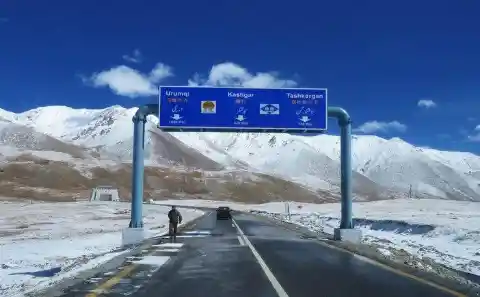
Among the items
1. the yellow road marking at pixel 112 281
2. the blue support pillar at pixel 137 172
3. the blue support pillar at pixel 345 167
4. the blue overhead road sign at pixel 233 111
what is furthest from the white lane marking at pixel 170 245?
the blue support pillar at pixel 345 167

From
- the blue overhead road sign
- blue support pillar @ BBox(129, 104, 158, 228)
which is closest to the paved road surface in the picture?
blue support pillar @ BBox(129, 104, 158, 228)

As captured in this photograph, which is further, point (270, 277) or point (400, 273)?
point (400, 273)

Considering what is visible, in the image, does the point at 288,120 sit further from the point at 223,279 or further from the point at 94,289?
A: the point at 94,289

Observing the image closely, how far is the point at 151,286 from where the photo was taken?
11430 millimetres

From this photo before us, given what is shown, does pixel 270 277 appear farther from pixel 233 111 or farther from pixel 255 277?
pixel 233 111

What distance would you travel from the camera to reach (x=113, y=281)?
12148 millimetres

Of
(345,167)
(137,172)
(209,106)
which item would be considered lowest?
(137,172)

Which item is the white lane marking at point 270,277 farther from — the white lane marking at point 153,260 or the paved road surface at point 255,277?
the white lane marking at point 153,260

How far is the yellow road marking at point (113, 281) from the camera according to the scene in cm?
1075

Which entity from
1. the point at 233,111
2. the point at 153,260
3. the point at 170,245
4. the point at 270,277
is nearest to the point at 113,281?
the point at 270,277

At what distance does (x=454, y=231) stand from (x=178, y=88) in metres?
17.1

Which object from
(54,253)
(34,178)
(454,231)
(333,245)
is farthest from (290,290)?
(34,178)

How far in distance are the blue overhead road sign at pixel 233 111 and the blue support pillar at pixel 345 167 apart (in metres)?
0.91

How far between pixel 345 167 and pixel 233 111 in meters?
5.85
